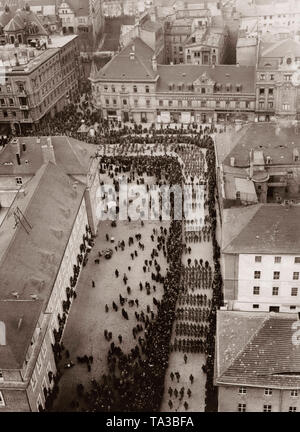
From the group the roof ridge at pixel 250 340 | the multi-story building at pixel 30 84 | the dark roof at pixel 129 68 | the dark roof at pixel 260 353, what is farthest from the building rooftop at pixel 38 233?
the dark roof at pixel 129 68

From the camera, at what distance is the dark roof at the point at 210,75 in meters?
93.1

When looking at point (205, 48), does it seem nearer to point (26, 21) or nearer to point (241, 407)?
point (26, 21)

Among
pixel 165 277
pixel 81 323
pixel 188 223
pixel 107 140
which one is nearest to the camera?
pixel 81 323

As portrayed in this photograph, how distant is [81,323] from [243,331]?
1930 centimetres

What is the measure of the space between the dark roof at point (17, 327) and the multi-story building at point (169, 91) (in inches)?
2451

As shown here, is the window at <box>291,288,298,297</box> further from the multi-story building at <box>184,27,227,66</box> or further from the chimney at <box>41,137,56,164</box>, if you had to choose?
the multi-story building at <box>184,27,227,66</box>

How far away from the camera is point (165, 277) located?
56969 millimetres

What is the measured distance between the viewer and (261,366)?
3734 cm

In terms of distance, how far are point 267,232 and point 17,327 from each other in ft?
78.8

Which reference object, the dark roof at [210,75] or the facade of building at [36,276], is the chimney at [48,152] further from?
the dark roof at [210,75]

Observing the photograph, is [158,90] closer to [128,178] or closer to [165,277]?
[128,178]

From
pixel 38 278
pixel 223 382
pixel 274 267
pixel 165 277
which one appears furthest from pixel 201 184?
pixel 223 382

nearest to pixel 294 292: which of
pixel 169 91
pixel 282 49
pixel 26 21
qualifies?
pixel 169 91

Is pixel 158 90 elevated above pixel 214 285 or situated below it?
above
